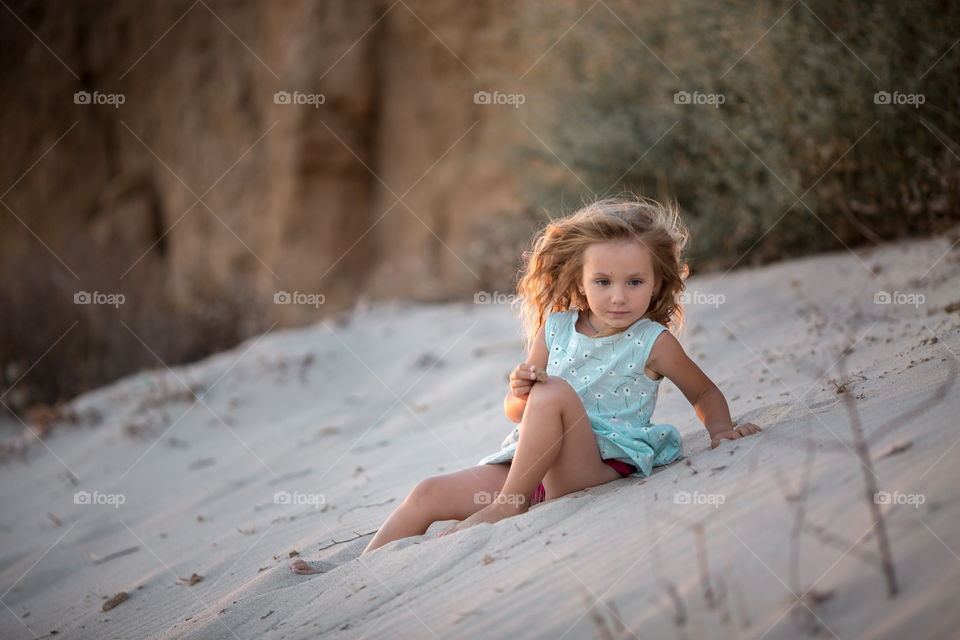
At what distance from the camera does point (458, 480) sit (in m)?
2.67

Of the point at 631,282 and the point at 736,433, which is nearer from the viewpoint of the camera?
the point at 736,433

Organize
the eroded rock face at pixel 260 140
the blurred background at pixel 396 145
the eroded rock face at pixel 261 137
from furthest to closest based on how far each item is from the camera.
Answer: the eroded rock face at pixel 261 137
the eroded rock face at pixel 260 140
the blurred background at pixel 396 145

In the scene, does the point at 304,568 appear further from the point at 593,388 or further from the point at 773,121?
the point at 773,121

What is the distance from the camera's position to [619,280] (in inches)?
103

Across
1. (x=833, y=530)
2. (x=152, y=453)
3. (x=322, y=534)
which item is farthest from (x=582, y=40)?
(x=833, y=530)

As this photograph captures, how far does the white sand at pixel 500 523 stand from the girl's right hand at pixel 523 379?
1.15 ft

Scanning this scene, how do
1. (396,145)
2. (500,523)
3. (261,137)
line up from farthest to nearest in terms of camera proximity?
(261,137) → (396,145) → (500,523)

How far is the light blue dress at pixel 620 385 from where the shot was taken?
8.57 feet

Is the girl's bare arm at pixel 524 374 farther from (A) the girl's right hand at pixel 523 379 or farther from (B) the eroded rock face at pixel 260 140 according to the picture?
(B) the eroded rock face at pixel 260 140

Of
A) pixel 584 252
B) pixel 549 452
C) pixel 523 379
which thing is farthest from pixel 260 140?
pixel 549 452

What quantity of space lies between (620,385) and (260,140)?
1113 centimetres

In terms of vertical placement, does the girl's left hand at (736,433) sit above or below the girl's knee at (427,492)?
above

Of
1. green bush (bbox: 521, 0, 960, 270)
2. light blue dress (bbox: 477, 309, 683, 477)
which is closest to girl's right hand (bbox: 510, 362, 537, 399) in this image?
light blue dress (bbox: 477, 309, 683, 477)

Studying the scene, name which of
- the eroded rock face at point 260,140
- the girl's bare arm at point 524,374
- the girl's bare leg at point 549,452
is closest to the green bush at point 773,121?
the eroded rock face at point 260,140
